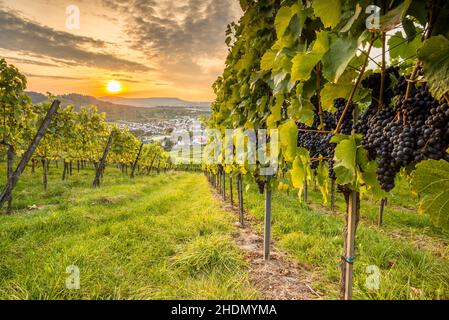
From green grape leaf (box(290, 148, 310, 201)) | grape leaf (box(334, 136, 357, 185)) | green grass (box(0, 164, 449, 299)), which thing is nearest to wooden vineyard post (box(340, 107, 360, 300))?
green grape leaf (box(290, 148, 310, 201))

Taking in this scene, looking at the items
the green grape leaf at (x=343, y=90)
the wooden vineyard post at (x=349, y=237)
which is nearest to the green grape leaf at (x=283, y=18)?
the green grape leaf at (x=343, y=90)

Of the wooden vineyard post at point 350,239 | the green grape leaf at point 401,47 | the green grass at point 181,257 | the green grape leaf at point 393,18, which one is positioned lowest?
the green grass at point 181,257

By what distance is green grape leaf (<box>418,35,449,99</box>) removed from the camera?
91 centimetres

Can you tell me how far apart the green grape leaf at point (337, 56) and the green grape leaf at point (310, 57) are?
2.4 inches

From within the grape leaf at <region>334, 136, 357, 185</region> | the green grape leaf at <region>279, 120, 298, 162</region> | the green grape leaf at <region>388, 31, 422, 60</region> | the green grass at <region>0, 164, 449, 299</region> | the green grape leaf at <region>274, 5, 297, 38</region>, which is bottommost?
the green grass at <region>0, 164, 449, 299</region>

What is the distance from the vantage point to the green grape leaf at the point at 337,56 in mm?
1179

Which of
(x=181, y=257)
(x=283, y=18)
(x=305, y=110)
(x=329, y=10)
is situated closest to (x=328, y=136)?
(x=305, y=110)

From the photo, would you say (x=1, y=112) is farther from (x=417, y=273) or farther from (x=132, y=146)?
(x=132, y=146)

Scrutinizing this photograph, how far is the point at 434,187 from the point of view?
3.36 feet

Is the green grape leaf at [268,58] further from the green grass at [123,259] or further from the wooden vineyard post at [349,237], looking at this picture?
the green grass at [123,259]

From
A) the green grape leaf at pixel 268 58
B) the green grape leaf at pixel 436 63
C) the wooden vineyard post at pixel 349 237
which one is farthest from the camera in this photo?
the green grape leaf at pixel 268 58

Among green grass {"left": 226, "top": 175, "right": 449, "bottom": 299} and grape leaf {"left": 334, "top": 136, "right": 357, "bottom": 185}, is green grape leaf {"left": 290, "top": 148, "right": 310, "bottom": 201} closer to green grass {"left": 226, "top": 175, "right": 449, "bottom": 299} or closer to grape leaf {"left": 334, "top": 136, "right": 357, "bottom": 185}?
grape leaf {"left": 334, "top": 136, "right": 357, "bottom": 185}

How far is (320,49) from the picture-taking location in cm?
132
